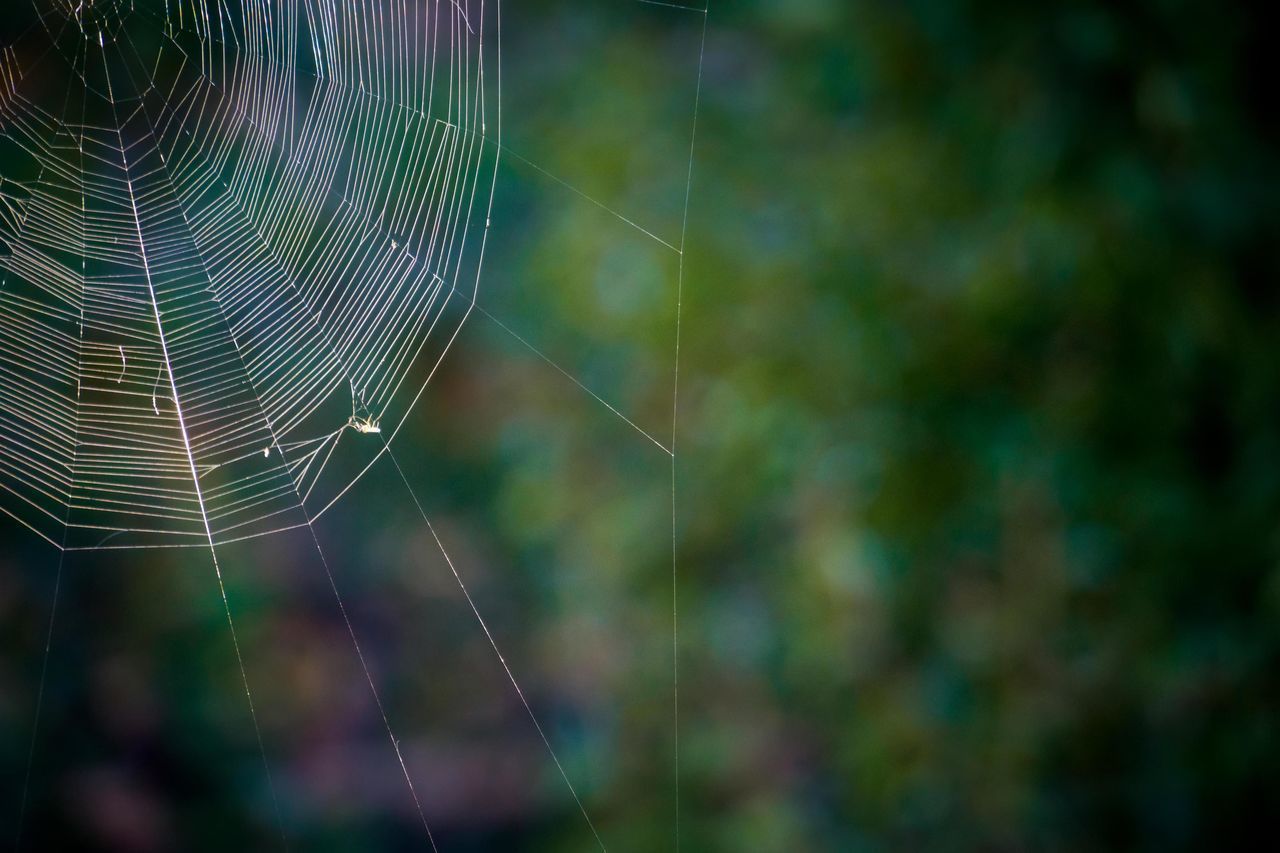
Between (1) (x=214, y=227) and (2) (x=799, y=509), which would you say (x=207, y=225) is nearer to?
(1) (x=214, y=227)

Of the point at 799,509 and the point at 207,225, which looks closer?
the point at 799,509

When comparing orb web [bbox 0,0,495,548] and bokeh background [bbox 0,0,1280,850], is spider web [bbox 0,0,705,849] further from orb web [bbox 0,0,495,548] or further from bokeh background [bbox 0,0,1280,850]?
bokeh background [bbox 0,0,1280,850]

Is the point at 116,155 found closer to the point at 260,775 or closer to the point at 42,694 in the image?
the point at 42,694

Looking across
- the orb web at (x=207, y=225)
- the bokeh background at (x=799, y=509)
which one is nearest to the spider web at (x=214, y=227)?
the orb web at (x=207, y=225)

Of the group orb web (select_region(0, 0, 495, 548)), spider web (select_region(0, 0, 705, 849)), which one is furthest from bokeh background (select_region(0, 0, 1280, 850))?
orb web (select_region(0, 0, 495, 548))

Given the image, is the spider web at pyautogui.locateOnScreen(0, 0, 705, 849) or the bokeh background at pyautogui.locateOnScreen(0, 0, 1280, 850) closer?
the bokeh background at pyautogui.locateOnScreen(0, 0, 1280, 850)

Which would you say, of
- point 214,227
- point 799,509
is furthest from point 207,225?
point 799,509
